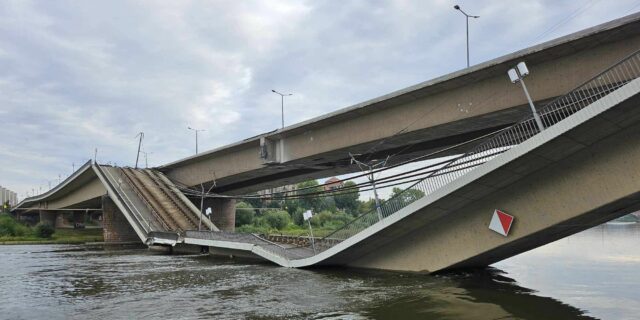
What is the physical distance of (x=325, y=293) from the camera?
48.3ft

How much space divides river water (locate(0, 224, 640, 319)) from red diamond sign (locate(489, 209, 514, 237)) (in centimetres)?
191

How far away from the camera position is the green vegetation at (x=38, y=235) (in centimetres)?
5207

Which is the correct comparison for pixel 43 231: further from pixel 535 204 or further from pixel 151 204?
pixel 535 204

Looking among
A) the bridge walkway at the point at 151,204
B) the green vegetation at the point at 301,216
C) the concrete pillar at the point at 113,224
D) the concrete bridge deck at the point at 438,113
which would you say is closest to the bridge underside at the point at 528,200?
the green vegetation at the point at 301,216

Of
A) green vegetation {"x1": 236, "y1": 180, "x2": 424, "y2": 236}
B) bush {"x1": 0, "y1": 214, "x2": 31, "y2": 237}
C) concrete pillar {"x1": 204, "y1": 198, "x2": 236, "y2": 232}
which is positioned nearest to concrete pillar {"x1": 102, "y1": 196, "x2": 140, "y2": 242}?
concrete pillar {"x1": 204, "y1": 198, "x2": 236, "y2": 232}

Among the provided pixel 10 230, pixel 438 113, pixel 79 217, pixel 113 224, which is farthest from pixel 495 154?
pixel 79 217

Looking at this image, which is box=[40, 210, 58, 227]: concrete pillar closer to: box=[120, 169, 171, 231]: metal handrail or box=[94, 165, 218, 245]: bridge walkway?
box=[94, 165, 218, 245]: bridge walkway

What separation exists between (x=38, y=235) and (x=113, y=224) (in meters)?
17.9

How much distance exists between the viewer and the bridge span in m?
13.4

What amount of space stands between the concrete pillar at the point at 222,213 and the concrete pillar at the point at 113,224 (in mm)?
8274

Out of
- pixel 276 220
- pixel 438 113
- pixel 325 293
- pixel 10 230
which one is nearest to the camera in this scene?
pixel 325 293

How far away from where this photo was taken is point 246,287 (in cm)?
1650

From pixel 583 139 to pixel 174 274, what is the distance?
17.0m

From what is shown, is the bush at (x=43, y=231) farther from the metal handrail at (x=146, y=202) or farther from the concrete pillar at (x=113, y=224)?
the metal handrail at (x=146, y=202)
